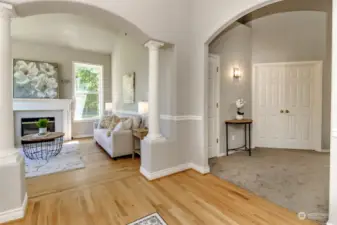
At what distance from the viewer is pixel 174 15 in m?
3.12

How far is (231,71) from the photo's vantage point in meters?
4.23

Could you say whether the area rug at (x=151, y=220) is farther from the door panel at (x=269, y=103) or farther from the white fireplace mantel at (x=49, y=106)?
the white fireplace mantel at (x=49, y=106)

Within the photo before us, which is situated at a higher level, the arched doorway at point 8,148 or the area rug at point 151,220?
the arched doorway at point 8,148

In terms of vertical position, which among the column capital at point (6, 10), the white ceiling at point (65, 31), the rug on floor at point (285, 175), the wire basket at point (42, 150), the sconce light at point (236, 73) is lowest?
the rug on floor at point (285, 175)

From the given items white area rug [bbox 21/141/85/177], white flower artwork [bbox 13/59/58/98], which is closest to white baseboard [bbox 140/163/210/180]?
white area rug [bbox 21/141/85/177]

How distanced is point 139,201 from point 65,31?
5.12 m

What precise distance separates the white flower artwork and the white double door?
6.11 metres

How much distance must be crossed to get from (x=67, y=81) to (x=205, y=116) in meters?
5.30

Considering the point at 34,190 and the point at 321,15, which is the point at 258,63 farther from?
the point at 34,190

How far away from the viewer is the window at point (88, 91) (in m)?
6.55

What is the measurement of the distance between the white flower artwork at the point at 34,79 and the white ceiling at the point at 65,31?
0.77 metres

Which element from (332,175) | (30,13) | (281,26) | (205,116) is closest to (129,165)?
(205,116)

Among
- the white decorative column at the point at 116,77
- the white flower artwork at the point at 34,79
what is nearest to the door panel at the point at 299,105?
the white decorative column at the point at 116,77

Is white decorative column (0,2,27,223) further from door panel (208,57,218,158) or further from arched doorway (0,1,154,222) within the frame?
door panel (208,57,218,158)
